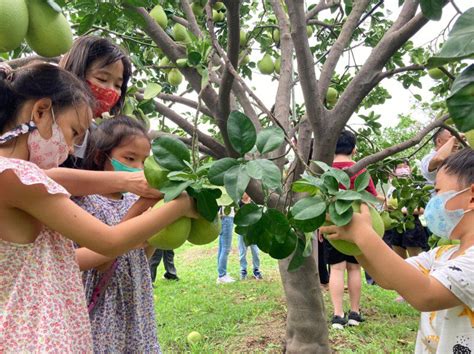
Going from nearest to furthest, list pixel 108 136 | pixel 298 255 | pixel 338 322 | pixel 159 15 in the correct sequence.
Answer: pixel 298 255 → pixel 108 136 → pixel 159 15 → pixel 338 322

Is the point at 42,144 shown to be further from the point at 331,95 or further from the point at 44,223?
the point at 331,95

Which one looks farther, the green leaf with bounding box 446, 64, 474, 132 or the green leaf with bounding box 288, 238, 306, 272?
the green leaf with bounding box 288, 238, 306, 272

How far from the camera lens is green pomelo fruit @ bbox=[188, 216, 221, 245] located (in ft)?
3.49

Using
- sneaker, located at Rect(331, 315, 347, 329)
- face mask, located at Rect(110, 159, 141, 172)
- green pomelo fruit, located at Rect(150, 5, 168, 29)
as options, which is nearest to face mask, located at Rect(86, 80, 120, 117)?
face mask, located at Rect(110, 159, 141, 172)

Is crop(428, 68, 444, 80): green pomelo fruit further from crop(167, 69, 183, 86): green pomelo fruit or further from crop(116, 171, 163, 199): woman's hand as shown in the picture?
crop(116, 171, 163, 199): woman's hand

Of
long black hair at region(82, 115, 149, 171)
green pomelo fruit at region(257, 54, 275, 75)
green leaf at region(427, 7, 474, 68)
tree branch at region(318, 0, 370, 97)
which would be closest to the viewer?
green leaf at region(427, 7, 474, 68)

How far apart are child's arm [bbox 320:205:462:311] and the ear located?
65cm

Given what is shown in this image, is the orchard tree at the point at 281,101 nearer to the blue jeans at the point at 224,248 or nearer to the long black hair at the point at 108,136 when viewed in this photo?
the long black hair at the point at 108,136

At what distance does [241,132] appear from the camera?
0.88m

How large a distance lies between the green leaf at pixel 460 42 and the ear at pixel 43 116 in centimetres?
80

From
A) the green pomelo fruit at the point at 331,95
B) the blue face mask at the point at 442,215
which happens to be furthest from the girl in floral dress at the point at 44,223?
the green pomelo fruit at the point at 331,95

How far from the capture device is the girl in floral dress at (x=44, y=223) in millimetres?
948

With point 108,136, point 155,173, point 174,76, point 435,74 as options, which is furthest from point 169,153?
point 435,74

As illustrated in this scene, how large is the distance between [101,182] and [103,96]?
0.36 m
